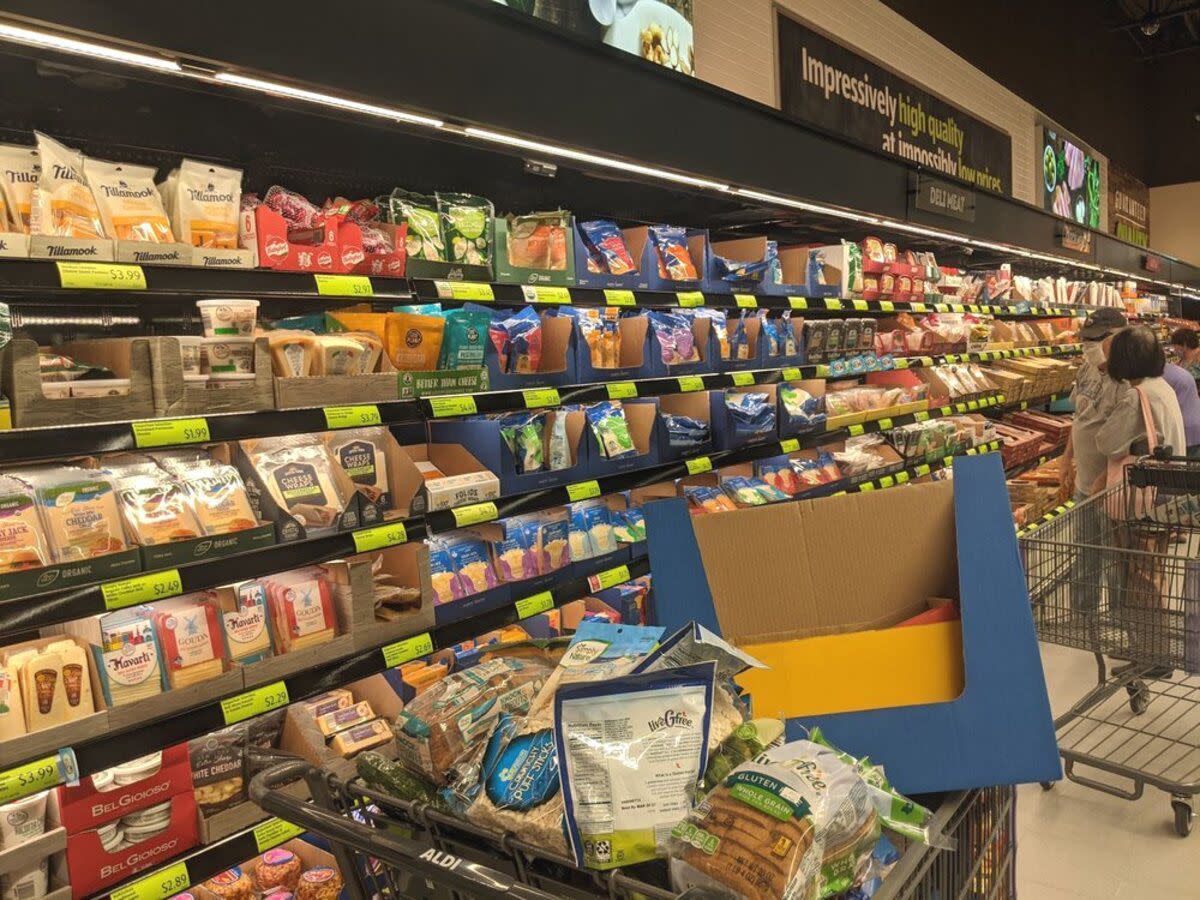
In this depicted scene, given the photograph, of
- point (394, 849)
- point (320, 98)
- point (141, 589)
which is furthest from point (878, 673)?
point (320, 98)

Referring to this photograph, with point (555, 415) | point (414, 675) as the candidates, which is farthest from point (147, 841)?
point (555, 415)

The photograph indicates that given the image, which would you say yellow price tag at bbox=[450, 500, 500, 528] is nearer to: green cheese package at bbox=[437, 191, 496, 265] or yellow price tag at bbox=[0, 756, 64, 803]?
green cheese package at bbox=[437, 191, 496, 265]

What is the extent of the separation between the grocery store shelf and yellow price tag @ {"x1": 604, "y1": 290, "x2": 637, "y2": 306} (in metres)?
0.29

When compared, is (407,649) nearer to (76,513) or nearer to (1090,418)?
(76,513)

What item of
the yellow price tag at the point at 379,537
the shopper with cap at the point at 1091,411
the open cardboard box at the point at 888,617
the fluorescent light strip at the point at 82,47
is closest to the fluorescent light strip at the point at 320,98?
the fluorescent light strip at the point at 82,47

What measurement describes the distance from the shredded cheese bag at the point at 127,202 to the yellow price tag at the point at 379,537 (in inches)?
34.7

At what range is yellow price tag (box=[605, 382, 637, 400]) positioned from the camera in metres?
3.41

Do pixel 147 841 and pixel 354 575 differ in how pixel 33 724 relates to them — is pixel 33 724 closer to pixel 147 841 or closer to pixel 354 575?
pixel 147 841

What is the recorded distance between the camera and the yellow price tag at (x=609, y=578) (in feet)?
11.1

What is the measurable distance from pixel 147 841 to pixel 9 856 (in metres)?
0.31

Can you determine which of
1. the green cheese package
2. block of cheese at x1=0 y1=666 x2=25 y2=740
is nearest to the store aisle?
the green cheese package

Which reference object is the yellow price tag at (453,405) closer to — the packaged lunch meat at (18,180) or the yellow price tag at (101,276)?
the yellow price tag at (101,276)

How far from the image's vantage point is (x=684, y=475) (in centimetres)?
385

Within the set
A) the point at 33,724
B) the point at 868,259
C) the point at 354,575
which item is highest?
the point at 868,259
